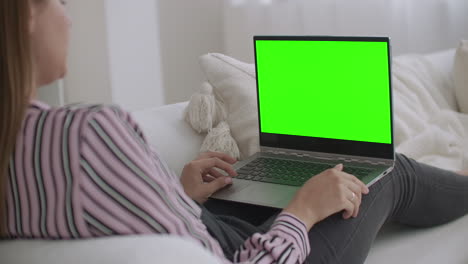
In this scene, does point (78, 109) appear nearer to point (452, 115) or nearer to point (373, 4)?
point (452, 115)

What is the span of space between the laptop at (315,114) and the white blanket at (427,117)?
39cm

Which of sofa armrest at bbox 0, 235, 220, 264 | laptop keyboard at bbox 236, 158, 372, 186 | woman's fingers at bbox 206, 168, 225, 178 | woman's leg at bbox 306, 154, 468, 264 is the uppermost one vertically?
sofa armrest at bbox 0, 235, 220, 264

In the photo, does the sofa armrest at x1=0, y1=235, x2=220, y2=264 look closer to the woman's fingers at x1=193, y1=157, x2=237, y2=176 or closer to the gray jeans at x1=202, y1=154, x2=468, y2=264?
the gray jeans at x1=202, y1=154, x2=468, y2=264

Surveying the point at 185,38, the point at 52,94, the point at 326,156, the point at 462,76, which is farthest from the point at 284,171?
the point at 185,38

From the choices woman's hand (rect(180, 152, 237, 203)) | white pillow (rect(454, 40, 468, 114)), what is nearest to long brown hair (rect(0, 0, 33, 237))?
woman's hand (rect(180, 152, 237, 203))

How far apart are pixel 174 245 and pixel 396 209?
73cm

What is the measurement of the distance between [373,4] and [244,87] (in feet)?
5.61

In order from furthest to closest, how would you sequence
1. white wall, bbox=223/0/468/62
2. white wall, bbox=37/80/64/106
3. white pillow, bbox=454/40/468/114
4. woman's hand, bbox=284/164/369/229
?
white wall, bbox=223/0/468/62
white wall, bbox=37/80/64/106
white pillow, bbox=454/40/468/114
woman's hand, bbox=284/164/369/229

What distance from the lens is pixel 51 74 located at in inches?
36.2

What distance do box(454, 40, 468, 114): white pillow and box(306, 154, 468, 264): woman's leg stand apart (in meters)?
0.69

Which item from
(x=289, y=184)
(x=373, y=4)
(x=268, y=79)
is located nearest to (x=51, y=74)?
(x=289, y=184)

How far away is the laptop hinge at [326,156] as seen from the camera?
1475 millimetres

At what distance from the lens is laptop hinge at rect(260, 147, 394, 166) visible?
1475 millimetres

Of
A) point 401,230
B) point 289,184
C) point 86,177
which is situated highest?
point 86,177
